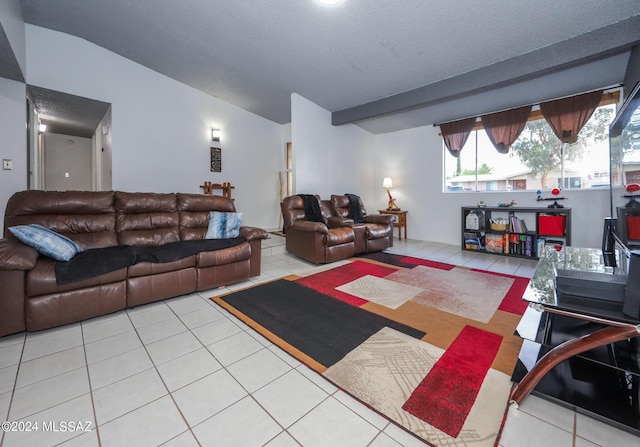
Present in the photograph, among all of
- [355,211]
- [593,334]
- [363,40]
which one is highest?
[363,40]

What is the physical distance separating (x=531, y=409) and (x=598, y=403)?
29cm

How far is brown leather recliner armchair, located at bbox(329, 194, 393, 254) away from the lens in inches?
170

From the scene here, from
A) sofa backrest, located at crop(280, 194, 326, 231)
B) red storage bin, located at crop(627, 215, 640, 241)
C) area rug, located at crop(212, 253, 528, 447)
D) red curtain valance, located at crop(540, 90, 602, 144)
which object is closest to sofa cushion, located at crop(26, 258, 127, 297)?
area rug, located at crop(212, 253, 528, 447)

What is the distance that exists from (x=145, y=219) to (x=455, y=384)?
10.7 feet

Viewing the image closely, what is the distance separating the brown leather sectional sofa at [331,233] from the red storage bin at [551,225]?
7.36 feet

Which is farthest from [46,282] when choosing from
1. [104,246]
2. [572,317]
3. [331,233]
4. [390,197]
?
[390,197]

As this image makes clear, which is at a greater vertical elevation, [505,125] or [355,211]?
[505,125]

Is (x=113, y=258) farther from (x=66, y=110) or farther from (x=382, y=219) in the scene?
(x=66, y=110)

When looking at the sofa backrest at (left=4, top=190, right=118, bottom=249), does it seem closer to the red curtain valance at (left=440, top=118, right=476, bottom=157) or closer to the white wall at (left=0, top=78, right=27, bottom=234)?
the white wall at (left=0, top=78, right=27, bottom=234)

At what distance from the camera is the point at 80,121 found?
17.3 ft

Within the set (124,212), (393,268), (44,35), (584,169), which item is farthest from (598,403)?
(44,35)

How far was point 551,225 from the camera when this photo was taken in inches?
158

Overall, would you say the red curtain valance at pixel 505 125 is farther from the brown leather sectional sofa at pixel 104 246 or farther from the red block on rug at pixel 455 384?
the brown leather sectional sofa at pixel 104 246

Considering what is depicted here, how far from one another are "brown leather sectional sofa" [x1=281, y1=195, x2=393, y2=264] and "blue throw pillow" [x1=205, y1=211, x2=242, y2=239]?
979 mm
